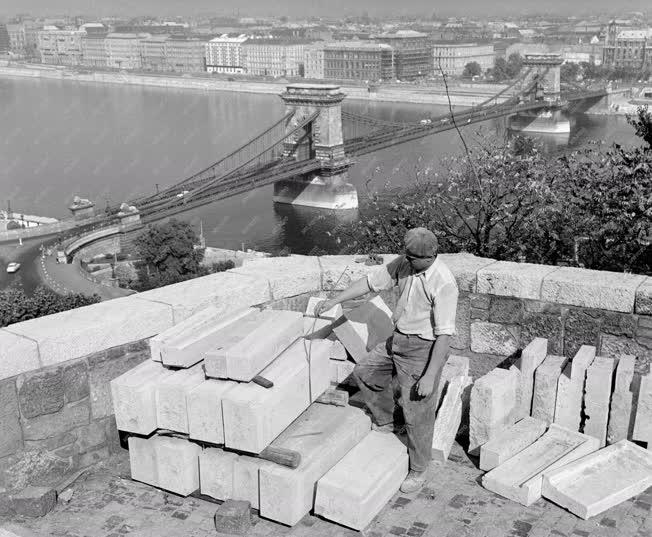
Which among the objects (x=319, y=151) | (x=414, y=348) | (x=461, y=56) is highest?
(x=414, y=348)

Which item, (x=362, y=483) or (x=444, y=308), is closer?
(x=362, y=483)

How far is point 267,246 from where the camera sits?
Answer: 2791 cm

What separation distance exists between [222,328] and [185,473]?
39 cm

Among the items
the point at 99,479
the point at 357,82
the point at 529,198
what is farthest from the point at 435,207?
the point at 357,82

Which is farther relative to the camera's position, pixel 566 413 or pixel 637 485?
pixel 566 413

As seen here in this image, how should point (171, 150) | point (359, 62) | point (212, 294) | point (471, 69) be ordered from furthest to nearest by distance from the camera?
point (471, 69), point (359, 62), point (171, 150), point (212, 294)

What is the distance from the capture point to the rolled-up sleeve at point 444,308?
2.08 metres

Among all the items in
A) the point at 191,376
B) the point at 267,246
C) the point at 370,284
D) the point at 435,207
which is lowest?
the point at 267,246

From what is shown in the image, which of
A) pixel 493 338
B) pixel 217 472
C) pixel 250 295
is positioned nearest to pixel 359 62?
pixel 493 338

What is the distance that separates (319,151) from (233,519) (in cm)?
3610

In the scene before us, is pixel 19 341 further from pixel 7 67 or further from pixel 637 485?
pixel 7 67

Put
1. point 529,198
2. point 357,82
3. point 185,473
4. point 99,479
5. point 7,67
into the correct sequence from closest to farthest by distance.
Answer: point 185,473 < point 99,479 < point 529,198 < point 357,82 < point 7,67

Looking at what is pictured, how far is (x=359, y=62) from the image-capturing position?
8225 centimetres

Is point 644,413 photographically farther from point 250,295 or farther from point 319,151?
point 319,151
